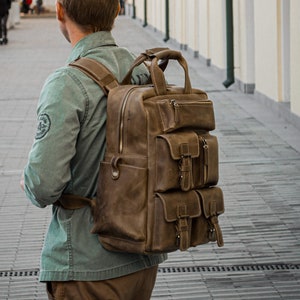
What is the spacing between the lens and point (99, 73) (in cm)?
330

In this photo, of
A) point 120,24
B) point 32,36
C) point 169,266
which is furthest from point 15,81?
point 120,24

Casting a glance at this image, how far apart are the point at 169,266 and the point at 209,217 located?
11.7 feet

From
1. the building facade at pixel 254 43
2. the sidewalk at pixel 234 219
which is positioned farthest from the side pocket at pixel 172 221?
the building facade at pixel 254 43

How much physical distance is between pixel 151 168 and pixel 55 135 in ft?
1.00

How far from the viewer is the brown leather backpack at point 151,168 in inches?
125

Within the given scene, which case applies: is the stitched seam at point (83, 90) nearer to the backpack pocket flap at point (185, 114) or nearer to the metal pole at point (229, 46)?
the backpack pocket flap at point (185, 114)

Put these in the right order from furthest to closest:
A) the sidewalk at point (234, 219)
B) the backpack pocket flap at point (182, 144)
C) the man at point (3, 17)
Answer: the man at point (3, 17) → the sidewalk at point (234, 219) → the backpack pocket flap at point (182, 144)

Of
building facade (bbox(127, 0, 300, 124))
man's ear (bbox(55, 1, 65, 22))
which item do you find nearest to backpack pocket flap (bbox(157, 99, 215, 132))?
man's ear (bbox(55, 1, 65, 22))

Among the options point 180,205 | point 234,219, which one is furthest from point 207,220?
point 234,219

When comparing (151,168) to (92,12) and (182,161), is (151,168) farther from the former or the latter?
(92,12)

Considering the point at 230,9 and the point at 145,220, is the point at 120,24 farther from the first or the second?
the point at 145,220

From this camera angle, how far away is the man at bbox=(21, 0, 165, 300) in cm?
322

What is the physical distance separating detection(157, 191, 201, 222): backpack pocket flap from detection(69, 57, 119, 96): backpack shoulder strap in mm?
380

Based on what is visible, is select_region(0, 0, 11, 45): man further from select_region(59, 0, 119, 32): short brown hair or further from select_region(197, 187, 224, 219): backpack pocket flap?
select_region(197, 187, 224, 219): backpack pocket flap
